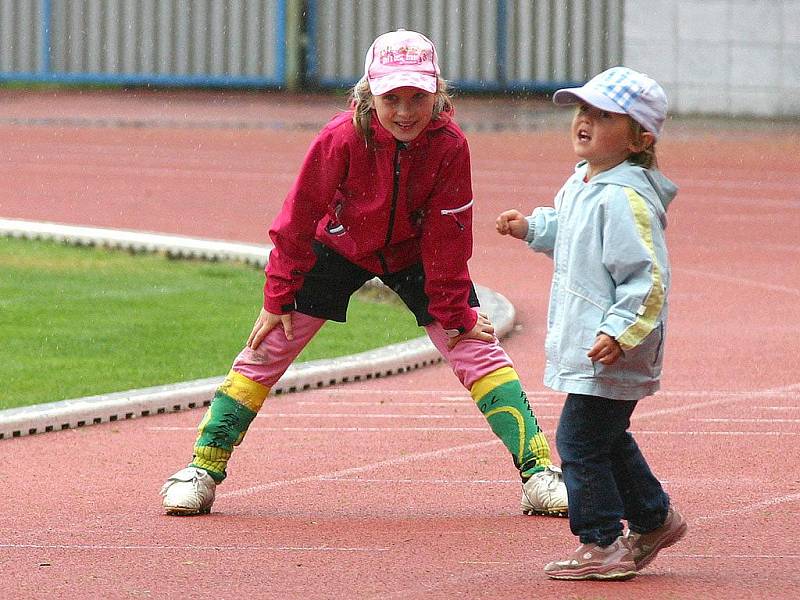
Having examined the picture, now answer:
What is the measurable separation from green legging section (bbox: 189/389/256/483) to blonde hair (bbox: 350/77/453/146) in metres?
1.01

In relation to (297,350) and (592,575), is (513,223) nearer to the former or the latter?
(592,575)

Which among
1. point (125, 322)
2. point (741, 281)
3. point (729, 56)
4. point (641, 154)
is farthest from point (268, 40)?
point (641, 154)

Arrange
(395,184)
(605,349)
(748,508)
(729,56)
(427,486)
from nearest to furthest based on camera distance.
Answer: (605,349) → (395,184) → (748,508) → (427,486) → (729,56)

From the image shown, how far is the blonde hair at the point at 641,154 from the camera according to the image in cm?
469

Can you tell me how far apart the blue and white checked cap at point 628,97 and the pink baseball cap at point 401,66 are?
0.65m

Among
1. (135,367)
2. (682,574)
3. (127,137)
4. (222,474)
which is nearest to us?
(682,574)

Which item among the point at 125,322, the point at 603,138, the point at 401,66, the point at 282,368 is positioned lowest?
the point at 125,322

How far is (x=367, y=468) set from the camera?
20.7 ft

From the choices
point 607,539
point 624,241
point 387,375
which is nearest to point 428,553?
point 607,539

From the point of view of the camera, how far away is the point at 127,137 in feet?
72.1

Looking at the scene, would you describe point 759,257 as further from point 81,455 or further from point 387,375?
point 81,455

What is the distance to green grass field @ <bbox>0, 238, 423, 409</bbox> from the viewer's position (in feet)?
26.6

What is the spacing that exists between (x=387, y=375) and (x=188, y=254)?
4.28 meters

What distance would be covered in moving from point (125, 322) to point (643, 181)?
5.43 metres
